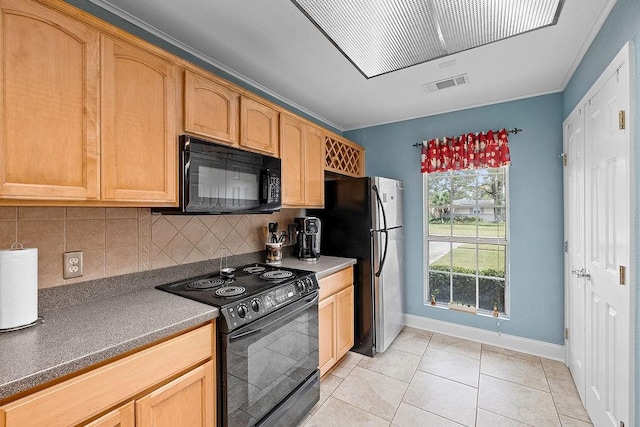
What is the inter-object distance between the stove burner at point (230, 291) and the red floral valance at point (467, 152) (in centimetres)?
238

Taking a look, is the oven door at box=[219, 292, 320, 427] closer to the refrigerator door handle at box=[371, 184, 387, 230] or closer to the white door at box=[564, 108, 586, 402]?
the refrigerator door handle at box=[371, 184, 387, 230]

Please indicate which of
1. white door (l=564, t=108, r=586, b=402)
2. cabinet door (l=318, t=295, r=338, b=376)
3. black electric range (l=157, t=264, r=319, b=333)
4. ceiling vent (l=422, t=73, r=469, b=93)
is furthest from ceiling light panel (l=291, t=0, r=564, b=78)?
cabinet door (l=318, t=295, r=338, b=376)

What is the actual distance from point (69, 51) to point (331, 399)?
2464mm

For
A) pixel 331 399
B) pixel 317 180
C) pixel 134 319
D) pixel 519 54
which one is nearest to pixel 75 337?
pixel 134 319

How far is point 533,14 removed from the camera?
4.68 feet

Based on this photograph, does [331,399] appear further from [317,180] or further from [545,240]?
[545,240]

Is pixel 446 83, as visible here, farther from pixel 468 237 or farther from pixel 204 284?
pixel 204 284

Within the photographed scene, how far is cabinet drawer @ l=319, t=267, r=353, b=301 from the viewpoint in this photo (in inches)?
87.4

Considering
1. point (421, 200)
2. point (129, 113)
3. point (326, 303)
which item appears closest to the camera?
point (129, 113)

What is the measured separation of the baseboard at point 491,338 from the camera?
2.63 m

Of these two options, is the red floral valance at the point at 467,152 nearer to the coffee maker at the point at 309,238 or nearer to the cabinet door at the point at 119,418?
the coffee maker at the point at 309,238

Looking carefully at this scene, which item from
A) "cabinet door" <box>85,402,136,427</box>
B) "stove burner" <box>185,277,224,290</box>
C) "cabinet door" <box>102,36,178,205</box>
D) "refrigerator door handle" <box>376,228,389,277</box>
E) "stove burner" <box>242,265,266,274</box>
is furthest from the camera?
"refrigerator door handle" <box>376,228,389,277</box>

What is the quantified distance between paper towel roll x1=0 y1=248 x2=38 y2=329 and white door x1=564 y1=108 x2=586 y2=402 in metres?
3.05

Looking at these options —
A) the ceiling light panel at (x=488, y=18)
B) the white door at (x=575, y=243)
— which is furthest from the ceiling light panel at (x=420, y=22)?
the white door at (x=575, y=243)
